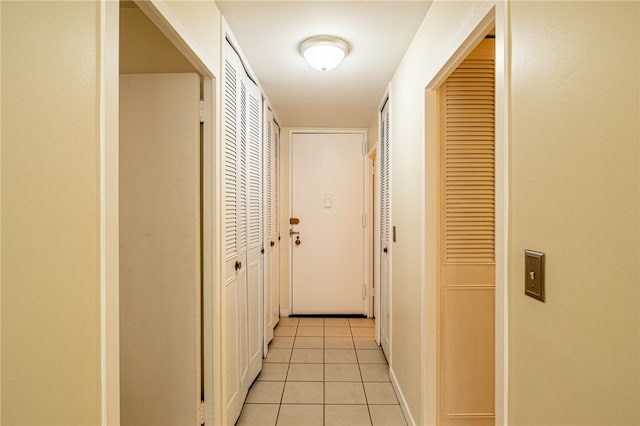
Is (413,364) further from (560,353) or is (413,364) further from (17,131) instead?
(17,131)

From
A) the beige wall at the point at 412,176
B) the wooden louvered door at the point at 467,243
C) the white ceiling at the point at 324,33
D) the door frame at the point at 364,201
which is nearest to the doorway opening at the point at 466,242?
the wooden louvered door at the point at 467,243

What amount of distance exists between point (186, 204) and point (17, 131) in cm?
110

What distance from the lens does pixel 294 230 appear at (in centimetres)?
446

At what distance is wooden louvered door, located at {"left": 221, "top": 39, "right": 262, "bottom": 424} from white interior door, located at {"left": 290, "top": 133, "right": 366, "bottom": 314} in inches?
59.1

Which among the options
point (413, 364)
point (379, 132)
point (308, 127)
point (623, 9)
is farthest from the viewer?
point (308, 127)

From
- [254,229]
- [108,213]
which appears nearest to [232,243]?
[254,229]

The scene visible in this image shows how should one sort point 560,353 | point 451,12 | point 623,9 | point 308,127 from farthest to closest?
point 308,127, point 451,12, point 560,353, point 623,9

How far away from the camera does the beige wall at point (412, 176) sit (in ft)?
5.34

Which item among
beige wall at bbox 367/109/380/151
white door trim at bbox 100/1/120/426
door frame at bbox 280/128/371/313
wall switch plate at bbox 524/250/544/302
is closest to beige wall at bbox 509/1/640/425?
wall switch plate at bbox 524/250/544/302

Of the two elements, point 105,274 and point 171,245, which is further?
point 171,245

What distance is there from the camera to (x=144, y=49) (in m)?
1.59

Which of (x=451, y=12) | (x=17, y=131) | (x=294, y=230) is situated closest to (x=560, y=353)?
(x=17, y=131)

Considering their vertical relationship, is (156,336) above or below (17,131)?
below

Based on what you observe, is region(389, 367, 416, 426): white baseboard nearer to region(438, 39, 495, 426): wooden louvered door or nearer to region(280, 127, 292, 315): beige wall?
region(438, 39, 495, 426): wooden louvered door
